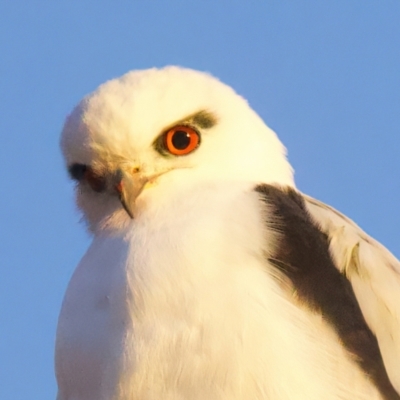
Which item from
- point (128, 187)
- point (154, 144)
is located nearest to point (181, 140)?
point (154, 144)

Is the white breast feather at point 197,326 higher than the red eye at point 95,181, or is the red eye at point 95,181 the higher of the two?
the red eye at point 95,181

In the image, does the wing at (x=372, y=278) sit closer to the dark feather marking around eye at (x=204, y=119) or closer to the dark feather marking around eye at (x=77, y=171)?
the dark feather marking around eye at (x=204, y=119)

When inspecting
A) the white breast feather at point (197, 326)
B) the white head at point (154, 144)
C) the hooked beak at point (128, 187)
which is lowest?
the white breast feather at point (197, 326)

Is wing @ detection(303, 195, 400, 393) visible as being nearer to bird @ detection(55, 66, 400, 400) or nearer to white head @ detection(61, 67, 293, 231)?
bird @ detection(55, 66, 400, 400)

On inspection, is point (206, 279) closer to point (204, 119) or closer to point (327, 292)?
point (327, 292)

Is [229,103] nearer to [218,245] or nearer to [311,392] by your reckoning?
[218,245]

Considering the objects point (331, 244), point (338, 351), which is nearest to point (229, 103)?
point (331, 244)

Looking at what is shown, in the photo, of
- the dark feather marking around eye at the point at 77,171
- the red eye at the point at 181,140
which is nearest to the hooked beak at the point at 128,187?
the red eye at the point at 181,140
